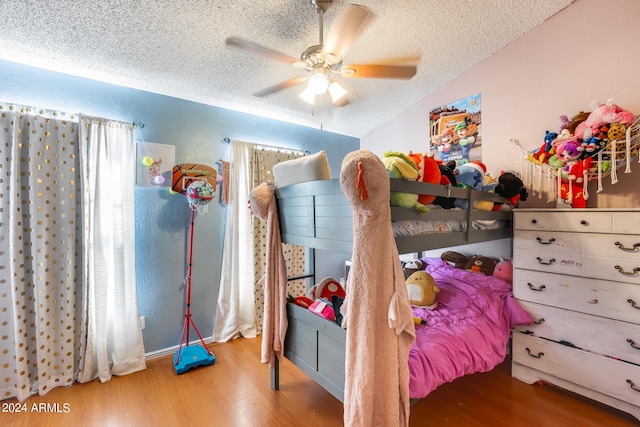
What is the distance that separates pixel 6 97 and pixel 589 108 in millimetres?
4193

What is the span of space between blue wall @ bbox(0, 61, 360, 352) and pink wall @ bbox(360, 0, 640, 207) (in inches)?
96.5

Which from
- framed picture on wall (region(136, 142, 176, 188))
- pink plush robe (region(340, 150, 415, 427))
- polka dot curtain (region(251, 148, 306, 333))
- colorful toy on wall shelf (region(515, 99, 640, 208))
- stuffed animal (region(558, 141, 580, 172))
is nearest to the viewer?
pink plush robe (region(340, 150, 415, 427))

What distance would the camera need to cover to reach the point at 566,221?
76.1 inches

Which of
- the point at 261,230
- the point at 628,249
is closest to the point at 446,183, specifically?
the point at 628,249

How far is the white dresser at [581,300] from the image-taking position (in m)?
1.71

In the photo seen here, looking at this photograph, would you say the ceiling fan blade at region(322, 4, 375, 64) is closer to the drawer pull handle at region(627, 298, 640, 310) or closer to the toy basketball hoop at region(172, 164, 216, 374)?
the toy basketball hoop at region(172, 164, 216, 374)

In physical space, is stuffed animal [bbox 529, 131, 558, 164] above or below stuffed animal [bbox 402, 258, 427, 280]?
above

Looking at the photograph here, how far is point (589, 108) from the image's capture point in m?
2.09

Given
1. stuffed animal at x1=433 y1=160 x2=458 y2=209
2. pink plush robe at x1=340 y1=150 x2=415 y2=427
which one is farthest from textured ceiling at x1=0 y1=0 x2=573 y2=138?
pink plush robe at x1=340 y1=150 x2=415 y2=427

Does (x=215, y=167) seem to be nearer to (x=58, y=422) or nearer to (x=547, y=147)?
(x=58, y=422)

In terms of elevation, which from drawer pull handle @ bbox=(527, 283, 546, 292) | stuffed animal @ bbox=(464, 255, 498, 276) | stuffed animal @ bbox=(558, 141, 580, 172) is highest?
stuffed animal @ bbox=(558, 141, 580, 172)

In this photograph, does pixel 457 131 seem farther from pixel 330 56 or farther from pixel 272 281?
pixel 272 281

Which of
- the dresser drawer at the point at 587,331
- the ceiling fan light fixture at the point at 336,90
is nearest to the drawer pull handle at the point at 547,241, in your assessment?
the dresser drawer at the point at 587,331

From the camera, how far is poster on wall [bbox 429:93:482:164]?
2848 mm
